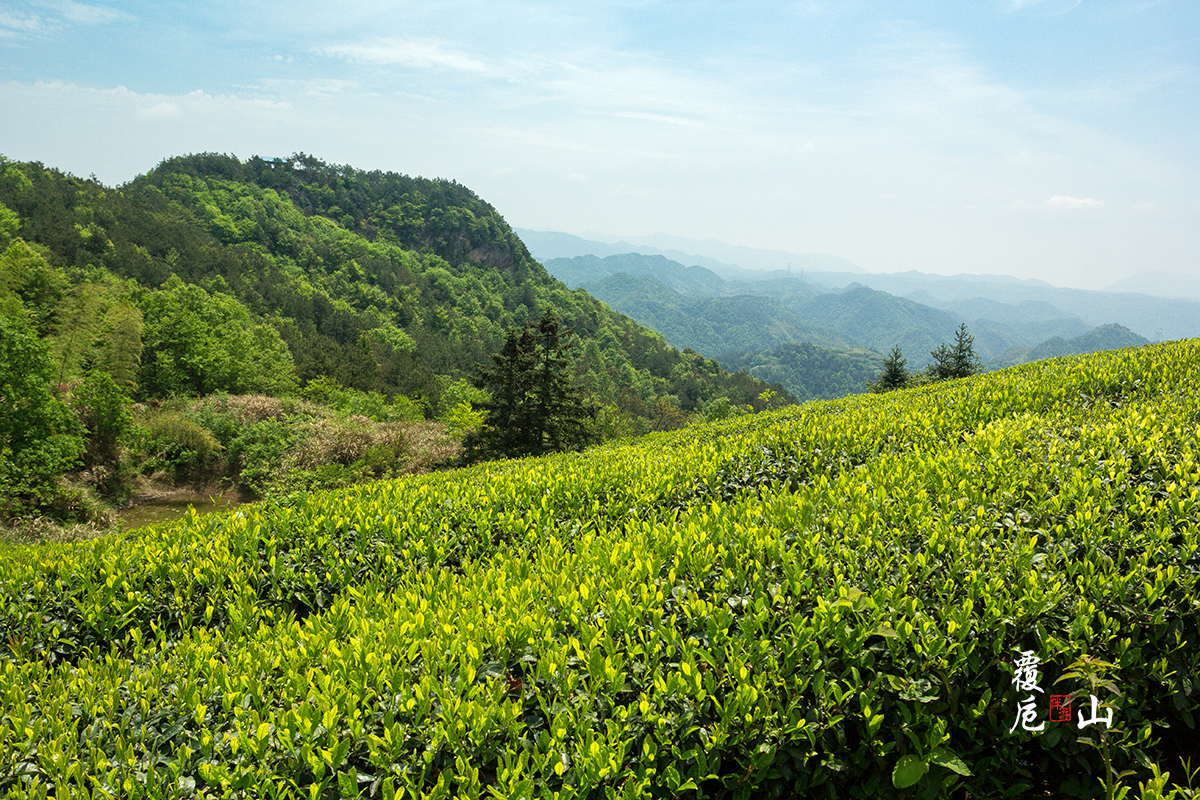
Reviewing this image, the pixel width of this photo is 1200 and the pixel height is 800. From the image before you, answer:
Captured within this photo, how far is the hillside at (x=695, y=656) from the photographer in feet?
7.04

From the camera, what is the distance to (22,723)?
8.06 feet

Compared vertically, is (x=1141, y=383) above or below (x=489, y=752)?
above

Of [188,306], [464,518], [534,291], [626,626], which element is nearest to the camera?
[626,626]

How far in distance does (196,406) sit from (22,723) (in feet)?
81.4

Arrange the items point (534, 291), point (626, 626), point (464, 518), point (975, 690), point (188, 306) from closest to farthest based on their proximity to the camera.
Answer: point (975, 690), point (626, 626), point (464, 518), point (188, 306), point (534, 291)

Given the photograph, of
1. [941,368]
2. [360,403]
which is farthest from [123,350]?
[941,368]

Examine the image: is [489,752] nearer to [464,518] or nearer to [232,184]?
[464,518]

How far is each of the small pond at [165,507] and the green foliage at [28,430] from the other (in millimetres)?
1912

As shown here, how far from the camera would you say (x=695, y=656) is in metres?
2.50

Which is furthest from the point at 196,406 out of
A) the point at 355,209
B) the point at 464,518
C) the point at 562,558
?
A: the point at 355,209

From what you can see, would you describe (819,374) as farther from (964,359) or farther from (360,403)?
(360,403)

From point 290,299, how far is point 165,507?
175 feet

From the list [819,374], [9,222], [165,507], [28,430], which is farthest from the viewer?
[819,374]

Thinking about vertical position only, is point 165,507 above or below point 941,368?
below
